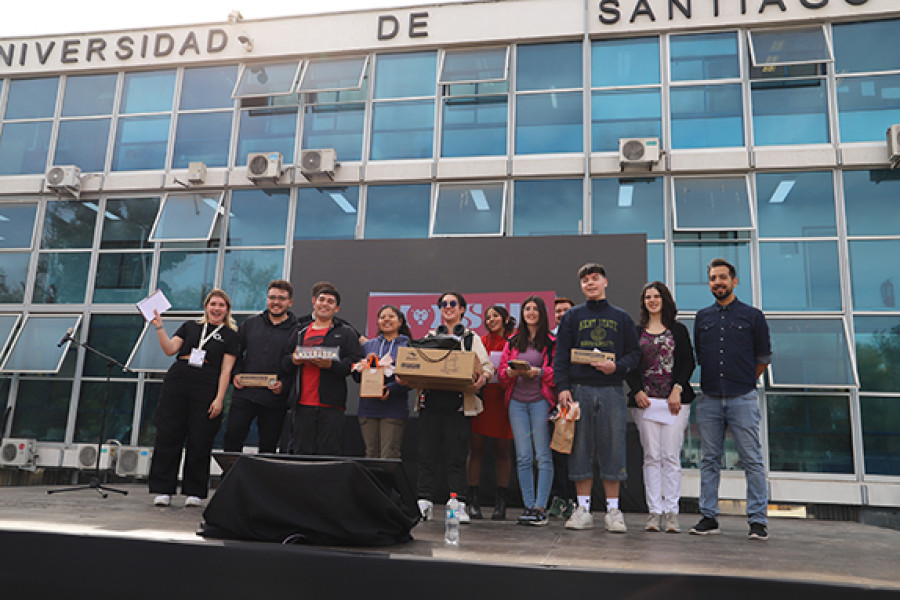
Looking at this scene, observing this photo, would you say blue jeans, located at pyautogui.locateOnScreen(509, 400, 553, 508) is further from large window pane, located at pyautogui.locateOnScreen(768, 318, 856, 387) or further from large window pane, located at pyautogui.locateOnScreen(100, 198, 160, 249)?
large window pane, located at pyautogui.locateOnScreen(100, 198, 160, 249)

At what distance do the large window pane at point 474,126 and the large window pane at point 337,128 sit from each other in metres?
1.23

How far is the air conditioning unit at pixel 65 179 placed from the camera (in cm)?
945

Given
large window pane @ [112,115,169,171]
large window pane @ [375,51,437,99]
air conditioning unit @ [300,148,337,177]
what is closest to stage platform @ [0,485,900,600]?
air conditioning unit @ [300,148,337,177]

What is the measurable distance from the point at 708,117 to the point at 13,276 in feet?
33.1

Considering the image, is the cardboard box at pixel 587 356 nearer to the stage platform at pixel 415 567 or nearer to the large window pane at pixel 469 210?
the stage platform at pixel 415 567

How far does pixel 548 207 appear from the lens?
8.48 metres

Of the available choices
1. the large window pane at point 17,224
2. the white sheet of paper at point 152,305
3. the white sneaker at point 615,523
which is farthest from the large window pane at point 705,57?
the large window pane at point 17,224

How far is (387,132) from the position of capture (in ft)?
29.9

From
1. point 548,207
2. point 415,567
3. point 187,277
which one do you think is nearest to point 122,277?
point 187,277

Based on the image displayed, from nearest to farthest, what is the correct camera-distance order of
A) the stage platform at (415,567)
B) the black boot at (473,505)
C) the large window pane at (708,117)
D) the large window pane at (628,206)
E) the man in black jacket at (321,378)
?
the stage platform at (415,567) → the man in black jacket at (321,378) → the black boot at (473,505) → the large window pane at (628,206) → the large window pane at (708,117)

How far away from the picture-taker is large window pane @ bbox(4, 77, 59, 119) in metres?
10.2

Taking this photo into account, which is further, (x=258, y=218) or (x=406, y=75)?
(x=406, y=75)

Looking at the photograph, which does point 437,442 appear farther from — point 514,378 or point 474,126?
point 474,126

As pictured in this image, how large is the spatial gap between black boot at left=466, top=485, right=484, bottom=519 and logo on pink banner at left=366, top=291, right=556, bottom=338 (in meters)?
2.20
